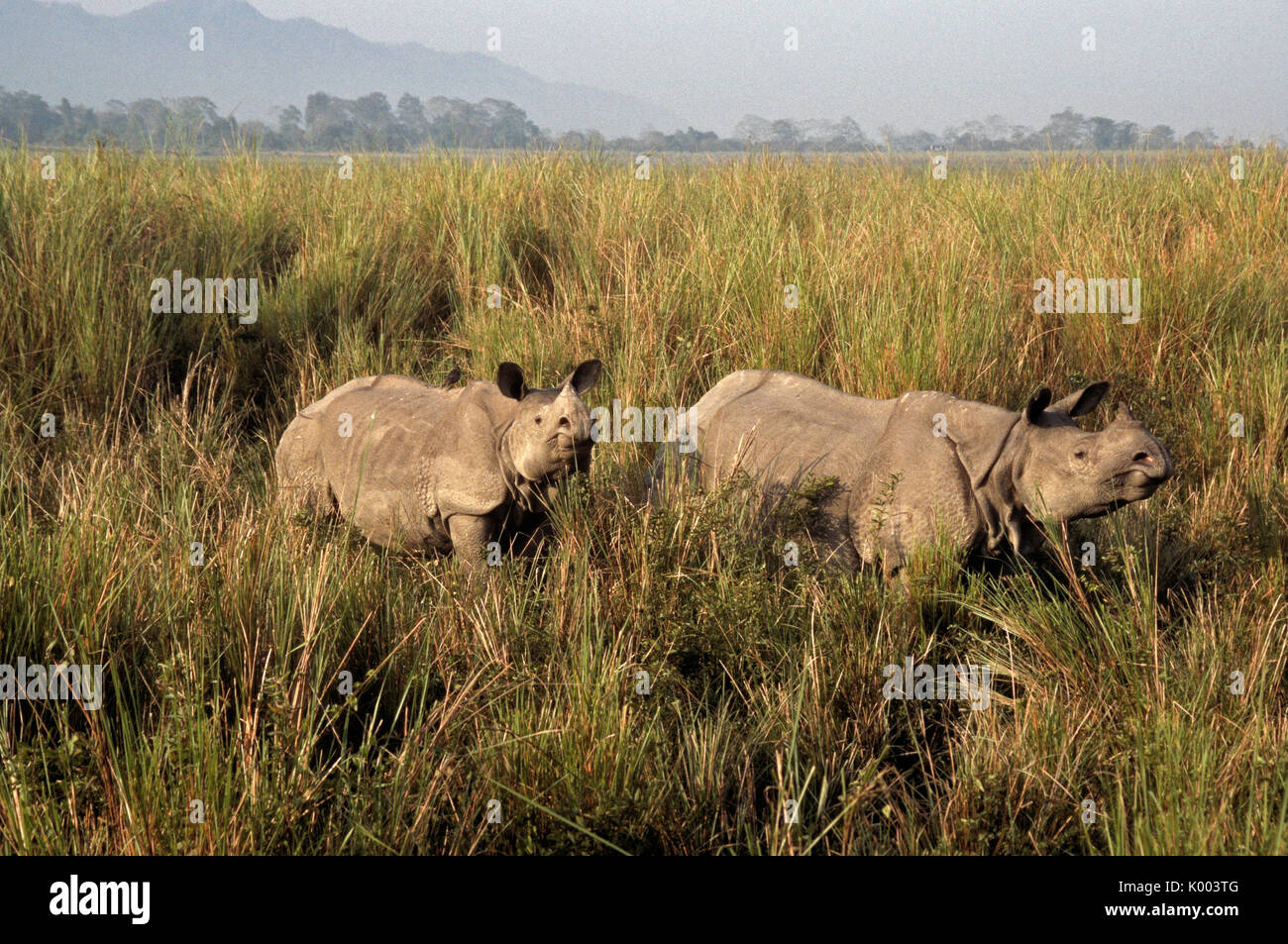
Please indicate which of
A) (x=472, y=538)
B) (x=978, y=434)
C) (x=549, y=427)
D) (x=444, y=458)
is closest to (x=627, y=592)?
(x=472, y=538)

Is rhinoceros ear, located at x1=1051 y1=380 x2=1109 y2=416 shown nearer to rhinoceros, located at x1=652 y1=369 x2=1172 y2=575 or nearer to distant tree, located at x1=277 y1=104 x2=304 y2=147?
rhinoceros, located at x1=652 y1=369 x2=1172 y2=575

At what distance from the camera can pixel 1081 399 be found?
3.67 meters

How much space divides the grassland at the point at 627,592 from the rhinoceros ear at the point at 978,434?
384 millimetres

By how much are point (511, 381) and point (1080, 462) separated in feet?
5.96

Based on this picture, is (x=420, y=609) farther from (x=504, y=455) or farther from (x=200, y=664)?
(x=200, y=664)

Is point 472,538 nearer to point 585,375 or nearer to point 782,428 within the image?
point 585,375

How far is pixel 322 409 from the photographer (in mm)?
4391

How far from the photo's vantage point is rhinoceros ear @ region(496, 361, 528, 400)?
3701 mm

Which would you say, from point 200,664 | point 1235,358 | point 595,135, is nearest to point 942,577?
point 200,664

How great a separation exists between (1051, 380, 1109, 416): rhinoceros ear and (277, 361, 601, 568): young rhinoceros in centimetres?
154

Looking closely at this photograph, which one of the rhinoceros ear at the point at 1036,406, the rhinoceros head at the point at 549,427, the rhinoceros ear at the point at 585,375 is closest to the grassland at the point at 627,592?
the rhinoceros head at the point at 549,427

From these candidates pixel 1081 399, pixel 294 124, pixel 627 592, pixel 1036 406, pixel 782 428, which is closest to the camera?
pixel 1036 406

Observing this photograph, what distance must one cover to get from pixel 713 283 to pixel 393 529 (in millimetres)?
2995

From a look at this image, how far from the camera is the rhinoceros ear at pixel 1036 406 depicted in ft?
11.6
